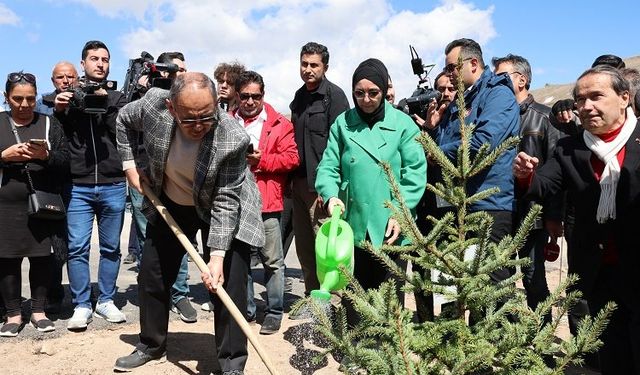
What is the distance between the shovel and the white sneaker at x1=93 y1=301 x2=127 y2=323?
152 cm

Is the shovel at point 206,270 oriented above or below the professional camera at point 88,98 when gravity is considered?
below

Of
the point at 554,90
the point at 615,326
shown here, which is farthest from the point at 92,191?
the point at 554,90

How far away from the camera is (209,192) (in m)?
3.52

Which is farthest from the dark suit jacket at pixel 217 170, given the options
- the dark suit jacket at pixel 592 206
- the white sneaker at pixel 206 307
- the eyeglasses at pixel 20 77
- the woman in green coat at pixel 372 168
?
the white sneaker at pixel 206 307

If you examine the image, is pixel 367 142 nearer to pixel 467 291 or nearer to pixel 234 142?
pixel 234 142

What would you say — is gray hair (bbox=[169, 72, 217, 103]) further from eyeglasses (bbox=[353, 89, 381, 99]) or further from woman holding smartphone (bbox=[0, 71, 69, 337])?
woman holding smartphone (bbox=[0, 71, 69, 337])

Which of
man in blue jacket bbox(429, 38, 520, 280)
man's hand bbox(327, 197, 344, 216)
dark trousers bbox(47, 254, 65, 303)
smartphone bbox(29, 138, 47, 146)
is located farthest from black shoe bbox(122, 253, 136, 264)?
man in blue jacket bbox(429, 38, 520, 280)

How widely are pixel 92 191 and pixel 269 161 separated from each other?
142 cm

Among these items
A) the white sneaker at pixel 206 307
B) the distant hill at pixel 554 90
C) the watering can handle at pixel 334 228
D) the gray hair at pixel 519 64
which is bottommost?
the white sneaker at pixel 206 307

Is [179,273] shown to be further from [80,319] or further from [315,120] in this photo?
[315,120]

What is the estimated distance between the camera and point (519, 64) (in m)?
4.88

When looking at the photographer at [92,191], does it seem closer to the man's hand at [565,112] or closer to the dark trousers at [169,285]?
the dark trousers at [169,285]

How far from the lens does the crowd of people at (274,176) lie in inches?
108

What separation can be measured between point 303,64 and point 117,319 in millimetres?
2510
